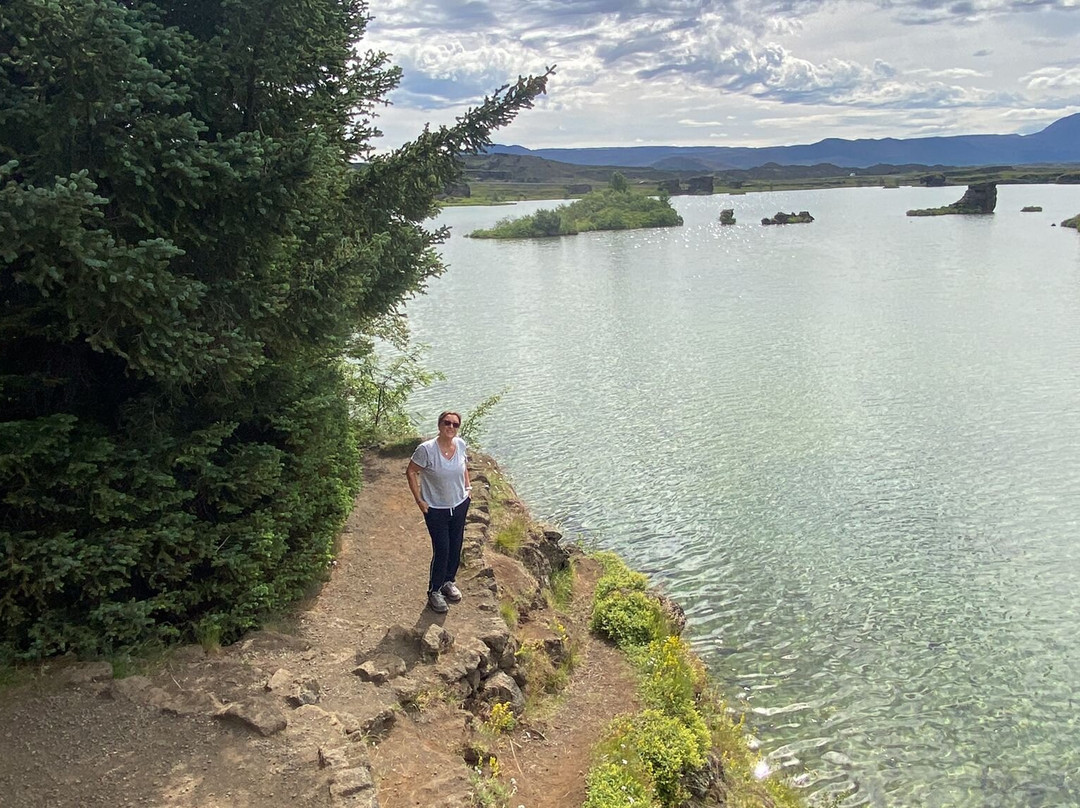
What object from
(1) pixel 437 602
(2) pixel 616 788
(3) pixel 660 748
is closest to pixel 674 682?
(3) pixel 660 748

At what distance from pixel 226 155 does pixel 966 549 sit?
16.0 meters

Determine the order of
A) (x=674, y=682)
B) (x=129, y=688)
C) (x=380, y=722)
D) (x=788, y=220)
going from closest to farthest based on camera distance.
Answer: (x=129, y=688) < (x=380, y=722) < (x=674, y=682) < (x=788, y=220)

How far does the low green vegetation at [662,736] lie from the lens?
880 cm

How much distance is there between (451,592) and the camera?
11.0m

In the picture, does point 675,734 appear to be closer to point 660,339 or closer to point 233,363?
point 233,363

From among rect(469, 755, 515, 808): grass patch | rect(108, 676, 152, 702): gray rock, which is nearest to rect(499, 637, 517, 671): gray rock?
rect(469, 755, 515, 808): grass patch

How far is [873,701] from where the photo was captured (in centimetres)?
1220

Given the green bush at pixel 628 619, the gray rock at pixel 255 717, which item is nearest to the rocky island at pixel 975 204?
the green bush at pixel 628 619

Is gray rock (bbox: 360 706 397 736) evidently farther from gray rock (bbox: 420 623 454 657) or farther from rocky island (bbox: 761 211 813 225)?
rocky island (bbox: 761 211 813 225)

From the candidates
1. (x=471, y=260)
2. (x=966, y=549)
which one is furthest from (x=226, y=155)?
(x=471, y=260)

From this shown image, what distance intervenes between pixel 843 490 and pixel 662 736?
12.2 metres

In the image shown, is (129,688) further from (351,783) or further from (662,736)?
(662,736)

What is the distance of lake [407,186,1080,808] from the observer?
11.8 meters

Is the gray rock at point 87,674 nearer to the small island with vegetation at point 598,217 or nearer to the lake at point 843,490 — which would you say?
the lake at point 843,490
